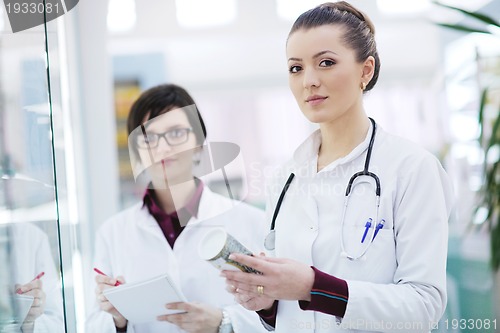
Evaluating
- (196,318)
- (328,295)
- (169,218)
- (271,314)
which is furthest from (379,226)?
(169,218)

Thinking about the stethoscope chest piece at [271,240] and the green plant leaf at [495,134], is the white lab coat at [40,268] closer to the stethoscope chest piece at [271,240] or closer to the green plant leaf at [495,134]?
the stethoscope chest piece at [271,240]

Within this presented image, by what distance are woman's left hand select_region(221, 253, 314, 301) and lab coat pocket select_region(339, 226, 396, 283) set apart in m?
0.14

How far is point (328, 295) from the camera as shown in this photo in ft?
3.82

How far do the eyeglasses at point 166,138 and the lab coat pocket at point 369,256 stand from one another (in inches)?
26.7

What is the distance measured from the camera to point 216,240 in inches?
47.1

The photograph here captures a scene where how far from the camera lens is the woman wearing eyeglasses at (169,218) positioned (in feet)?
5.46

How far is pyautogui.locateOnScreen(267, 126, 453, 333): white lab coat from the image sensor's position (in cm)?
119

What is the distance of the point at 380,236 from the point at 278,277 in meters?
0.26

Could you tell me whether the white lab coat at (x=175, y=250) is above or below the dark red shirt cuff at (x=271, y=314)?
above

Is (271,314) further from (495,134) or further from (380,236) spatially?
(495,134)

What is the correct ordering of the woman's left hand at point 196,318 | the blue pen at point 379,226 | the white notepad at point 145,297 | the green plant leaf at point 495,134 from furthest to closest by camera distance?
the green plant leaf at point 495,134
the woman's left hand at point 196,318
the white notepad at point 145,297
the blue pen at point 379,226

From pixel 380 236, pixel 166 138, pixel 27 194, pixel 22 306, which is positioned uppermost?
pixel 166 138

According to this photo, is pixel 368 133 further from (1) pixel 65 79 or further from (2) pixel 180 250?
(1) pixel 65 79

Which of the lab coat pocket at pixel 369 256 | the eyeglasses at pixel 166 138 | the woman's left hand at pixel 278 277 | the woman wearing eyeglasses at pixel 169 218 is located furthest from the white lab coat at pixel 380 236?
the eyeglasses at pixel 166 138
